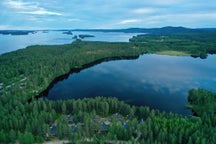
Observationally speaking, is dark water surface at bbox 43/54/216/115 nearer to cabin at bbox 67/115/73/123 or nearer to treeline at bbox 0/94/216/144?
treeline at bbox 0/94/216/144

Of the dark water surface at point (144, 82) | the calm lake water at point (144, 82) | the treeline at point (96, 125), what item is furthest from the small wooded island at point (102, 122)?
the calm lake water at point (144, 82)

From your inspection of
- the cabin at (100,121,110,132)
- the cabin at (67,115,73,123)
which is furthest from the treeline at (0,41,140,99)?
the cabin at (100,121,110,132)

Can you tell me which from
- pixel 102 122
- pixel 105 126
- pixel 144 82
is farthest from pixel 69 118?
pixel 144 82

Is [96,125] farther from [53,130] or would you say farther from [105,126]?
[53,130]

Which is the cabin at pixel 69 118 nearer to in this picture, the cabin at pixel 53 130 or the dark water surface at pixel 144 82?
the cabin at pixel 53 130

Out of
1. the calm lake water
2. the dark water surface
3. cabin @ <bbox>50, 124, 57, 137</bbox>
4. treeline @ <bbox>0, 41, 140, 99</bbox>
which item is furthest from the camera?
treeline @ <bbox>0, 41, 140, 99</bbox>

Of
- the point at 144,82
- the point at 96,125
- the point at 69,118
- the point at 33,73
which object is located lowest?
the point at 69,118

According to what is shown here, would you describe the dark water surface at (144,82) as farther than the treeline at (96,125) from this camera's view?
Yes
